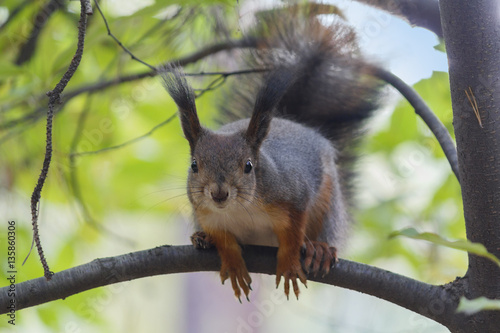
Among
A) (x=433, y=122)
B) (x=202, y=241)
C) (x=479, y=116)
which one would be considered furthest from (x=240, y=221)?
(x=479, y=116)

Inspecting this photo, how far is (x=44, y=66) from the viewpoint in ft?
8.54

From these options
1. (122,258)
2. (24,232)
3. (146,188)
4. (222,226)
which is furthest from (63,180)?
(122,258)

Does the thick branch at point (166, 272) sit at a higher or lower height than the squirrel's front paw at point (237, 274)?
lower

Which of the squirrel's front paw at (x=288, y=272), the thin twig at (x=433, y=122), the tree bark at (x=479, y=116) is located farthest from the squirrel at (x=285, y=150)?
the tree bark at (x=479, y=116)

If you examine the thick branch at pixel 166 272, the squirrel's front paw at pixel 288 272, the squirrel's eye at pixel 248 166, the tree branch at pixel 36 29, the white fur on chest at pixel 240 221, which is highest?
the tree branch at pixel 36 29

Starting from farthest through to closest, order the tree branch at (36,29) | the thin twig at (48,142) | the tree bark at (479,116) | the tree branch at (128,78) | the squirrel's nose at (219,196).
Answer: the tree branch at (36,29) < the tree branch at (128,78) < the squirrel's nose at (219,196) < the tree bark at (479,116) < the thin twig at (48,142)

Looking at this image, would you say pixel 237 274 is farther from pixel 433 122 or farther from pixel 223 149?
pixel 433 122

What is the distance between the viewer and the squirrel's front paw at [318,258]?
2.14 m

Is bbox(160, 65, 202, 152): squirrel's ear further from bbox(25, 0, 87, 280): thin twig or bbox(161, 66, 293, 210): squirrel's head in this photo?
bbox(25, 0, 87, 280): thin twig

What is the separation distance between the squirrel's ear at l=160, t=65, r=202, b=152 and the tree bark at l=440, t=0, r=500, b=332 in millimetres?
921

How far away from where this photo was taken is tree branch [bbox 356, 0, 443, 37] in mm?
2135

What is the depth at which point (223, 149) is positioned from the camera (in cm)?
224

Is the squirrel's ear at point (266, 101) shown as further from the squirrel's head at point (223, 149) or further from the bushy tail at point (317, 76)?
the bushy tail at point (317, 76)

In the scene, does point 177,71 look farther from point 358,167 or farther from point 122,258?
point 358,167
